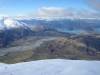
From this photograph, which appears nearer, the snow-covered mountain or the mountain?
the snow-covered mountain

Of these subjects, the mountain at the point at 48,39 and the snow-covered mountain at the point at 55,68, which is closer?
the snow-covered mountain at the point at 55,68

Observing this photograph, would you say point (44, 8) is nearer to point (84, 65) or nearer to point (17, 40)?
point (17, 40)

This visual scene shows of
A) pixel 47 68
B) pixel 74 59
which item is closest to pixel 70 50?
pixel 74 59

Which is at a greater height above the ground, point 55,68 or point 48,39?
point 48,39

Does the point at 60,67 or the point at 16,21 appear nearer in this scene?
the point at 60,67

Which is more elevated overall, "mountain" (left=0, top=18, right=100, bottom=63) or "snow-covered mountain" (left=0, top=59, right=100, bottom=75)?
"mountain" (left=0, top=18, right=100, bottom=63)

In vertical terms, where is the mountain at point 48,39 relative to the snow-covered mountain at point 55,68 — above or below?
above

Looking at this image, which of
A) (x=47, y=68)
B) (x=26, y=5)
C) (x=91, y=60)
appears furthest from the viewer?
(x=26, y=5)

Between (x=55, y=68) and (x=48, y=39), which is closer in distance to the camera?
(x=55, y=68)
